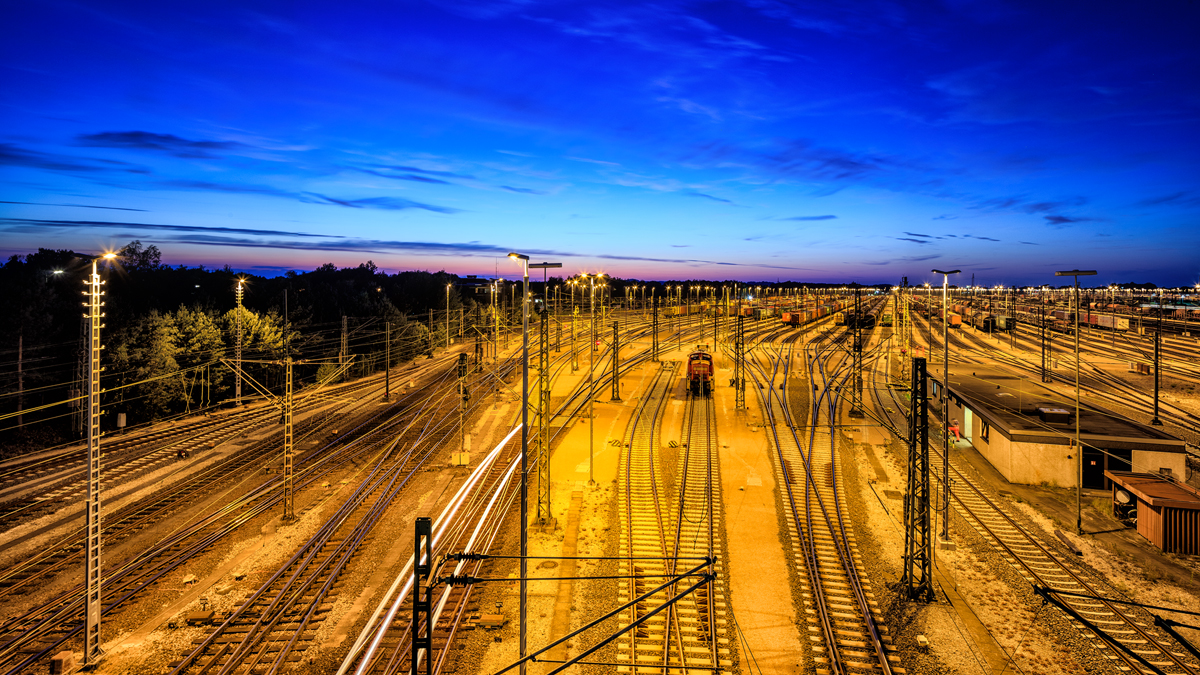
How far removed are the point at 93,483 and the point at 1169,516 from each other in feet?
96.3

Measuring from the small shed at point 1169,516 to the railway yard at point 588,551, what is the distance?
49 cm

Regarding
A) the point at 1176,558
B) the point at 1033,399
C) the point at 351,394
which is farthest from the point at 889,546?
the point at 351,394

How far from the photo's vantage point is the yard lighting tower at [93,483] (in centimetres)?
1235

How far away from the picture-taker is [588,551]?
61.9 ft

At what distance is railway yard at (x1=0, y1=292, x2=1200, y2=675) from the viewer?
45.1ft

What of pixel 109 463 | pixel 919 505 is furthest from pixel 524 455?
pixel 109 463

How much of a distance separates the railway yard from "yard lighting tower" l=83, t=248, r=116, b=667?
497 mm

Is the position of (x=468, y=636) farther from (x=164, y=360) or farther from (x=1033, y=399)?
(x=164, y=360)

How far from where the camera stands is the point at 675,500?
2273cm

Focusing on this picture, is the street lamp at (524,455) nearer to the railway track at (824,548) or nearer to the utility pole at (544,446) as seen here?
the utility pole at (544,446)

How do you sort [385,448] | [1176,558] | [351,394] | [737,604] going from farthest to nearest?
[351,394] → [385,448] → [1176,558] → [737,604]

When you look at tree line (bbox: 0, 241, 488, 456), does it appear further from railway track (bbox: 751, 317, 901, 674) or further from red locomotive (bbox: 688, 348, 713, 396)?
railway track (bbox: 751, 317, 901, 674)

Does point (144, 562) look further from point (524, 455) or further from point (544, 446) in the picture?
point (524, 455)

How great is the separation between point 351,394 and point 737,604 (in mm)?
35669
